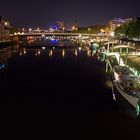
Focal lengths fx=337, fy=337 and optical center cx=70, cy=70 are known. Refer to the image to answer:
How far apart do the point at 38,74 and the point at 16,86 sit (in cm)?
529

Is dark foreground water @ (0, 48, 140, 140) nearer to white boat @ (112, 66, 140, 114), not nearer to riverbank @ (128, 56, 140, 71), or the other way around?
white boat @ (112, 66, 140, 114)

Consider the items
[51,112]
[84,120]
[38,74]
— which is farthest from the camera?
[38,74]

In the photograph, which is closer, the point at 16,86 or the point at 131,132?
the point at 131,132

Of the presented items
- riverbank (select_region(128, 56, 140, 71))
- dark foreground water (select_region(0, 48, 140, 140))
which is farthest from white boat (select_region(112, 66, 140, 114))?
riverbank (select_region(128, 56, 140, 71))

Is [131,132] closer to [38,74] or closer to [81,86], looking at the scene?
[81,86]

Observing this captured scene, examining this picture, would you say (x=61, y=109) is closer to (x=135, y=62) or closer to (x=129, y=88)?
(x=129, y=88)

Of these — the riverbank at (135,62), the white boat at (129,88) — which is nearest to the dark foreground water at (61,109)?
the white boat at (129,88)

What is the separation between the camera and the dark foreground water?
43.3 ft

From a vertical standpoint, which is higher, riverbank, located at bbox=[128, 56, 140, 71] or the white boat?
the white boat

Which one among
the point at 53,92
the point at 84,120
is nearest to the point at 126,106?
the point at 84,120

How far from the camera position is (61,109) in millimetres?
16328

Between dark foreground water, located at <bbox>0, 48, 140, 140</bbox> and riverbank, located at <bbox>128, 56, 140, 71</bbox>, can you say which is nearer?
dark foreground water, located at <bbox>0, 48, 140, 140</bbox>

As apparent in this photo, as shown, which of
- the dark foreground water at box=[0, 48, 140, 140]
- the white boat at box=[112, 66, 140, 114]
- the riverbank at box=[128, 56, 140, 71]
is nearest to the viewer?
the dark foreground water at box=[0, 48, 140, 140]

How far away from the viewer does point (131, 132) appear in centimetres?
1317
